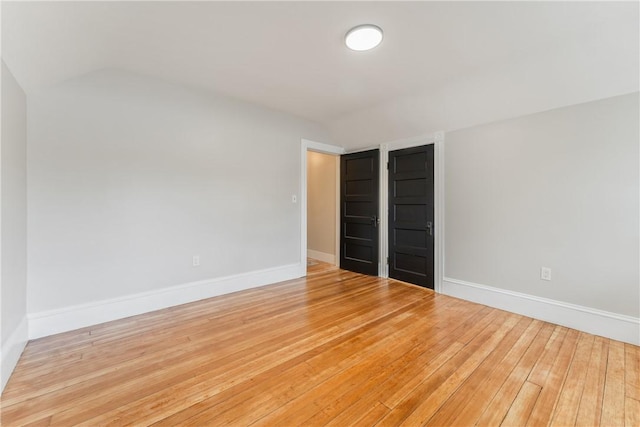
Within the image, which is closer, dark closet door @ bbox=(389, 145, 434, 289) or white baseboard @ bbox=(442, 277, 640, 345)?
white baseboard @ bbox=(442, 277, 640, 345)

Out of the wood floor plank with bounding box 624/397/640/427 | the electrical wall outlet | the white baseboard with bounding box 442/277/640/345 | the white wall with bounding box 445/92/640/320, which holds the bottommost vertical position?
the wood floor plank with bounding box 624/397/640/427

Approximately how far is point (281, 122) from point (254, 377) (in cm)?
332

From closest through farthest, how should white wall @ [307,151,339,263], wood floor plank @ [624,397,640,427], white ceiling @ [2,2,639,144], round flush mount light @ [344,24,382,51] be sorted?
wood floor plank @ [624,397,640,427], white ceiling @ [2,2,639,144], round flush mount light @ [344,24,382,51], white wall @ [307,151,339,263]

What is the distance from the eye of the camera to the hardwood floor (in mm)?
1477

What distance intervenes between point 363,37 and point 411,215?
8.23 ft

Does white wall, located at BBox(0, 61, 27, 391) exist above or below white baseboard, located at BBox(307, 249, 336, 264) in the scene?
above

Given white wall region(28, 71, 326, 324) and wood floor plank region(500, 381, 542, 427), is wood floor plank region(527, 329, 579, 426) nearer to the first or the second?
wood floor plank region(500, 381, 542, 427)

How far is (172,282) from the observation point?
10.0 ft

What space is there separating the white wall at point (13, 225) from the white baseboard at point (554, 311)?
4.15 metres

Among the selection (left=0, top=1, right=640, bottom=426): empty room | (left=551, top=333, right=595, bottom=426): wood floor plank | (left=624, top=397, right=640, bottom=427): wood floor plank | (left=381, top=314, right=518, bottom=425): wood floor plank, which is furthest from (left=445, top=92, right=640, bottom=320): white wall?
(left=624, top=397, right=640, bottom=427): wood floor plank

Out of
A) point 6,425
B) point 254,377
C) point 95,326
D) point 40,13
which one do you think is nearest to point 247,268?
point 95,326

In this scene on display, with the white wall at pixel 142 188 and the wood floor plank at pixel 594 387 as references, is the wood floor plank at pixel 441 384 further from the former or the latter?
the white wall at pixel 142 188

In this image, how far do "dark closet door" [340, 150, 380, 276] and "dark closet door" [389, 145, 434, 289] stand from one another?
11.5 inches

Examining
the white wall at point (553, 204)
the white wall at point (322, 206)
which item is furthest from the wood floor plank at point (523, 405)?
the white wall at point (322, 206)
